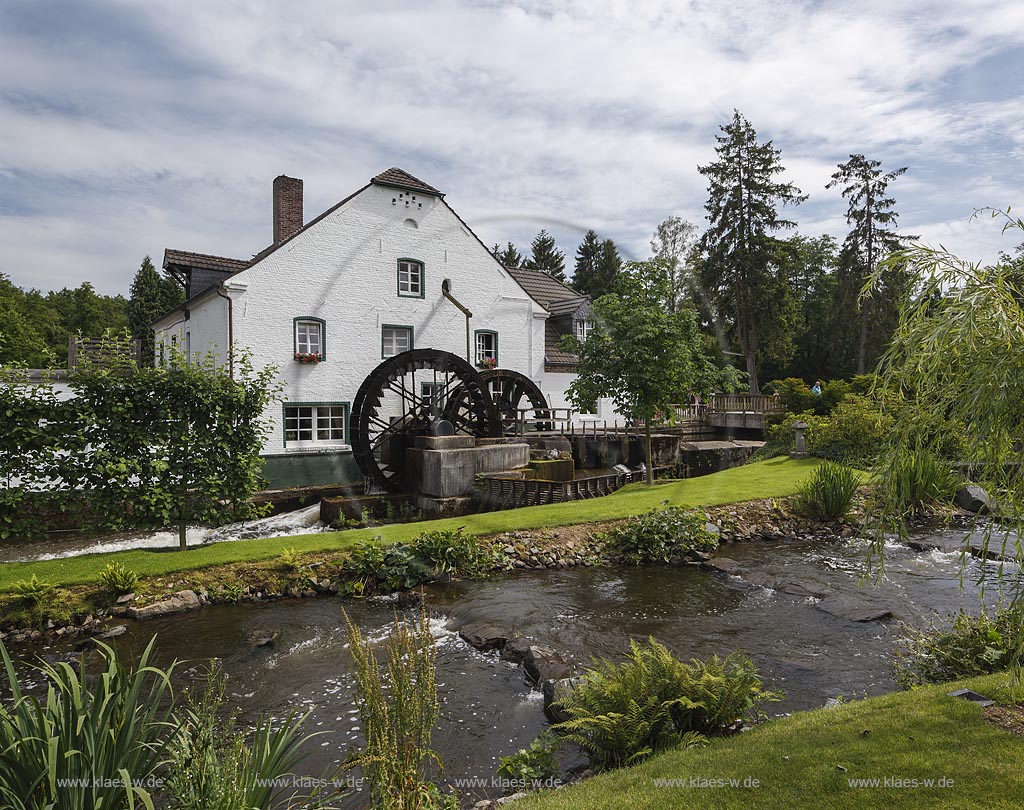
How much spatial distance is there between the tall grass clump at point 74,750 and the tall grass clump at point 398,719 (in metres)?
0.92

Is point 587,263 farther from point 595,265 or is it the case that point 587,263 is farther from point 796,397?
point 796,397

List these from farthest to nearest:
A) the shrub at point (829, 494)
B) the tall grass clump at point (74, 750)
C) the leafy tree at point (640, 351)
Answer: the leafy tree at point (640, 351), the shrub at point (829, 494), the tall grass clump at point (74, 750)

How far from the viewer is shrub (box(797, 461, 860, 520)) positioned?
13.0 m

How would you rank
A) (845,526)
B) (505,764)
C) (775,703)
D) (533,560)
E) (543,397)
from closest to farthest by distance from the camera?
(505,764)
(775,703)
(533,560)
(845,526)
(543,397)

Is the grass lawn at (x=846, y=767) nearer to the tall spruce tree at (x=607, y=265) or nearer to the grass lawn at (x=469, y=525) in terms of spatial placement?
the grass lawn at (x=469, y=525)

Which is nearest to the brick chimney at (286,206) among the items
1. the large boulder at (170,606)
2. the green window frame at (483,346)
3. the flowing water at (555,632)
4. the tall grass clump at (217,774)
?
the green window frame at (483,346)

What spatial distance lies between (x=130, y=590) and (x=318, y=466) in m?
9.88

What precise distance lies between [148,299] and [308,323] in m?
34.7

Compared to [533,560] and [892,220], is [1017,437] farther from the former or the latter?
[892,220]

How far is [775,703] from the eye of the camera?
5.57 m

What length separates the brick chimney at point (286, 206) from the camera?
20484 mm

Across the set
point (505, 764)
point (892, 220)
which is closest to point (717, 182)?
point (892, 220)

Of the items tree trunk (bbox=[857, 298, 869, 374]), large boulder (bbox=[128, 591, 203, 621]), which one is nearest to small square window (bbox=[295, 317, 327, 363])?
large boulder (bbox=[128, 591, 203, 621])

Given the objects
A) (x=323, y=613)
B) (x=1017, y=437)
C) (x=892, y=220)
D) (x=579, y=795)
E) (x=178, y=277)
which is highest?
(x=892, y=220)
